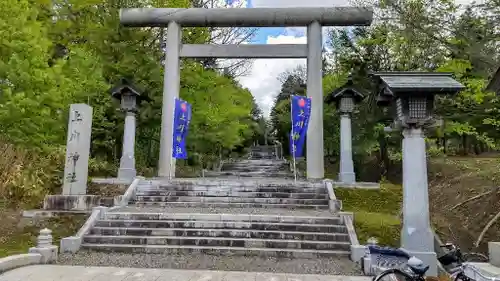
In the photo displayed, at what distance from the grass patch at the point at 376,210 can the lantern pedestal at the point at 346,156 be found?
1195 millimetres

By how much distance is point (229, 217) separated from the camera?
938 centimetres

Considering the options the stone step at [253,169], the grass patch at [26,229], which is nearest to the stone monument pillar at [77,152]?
the grass patch at [26,229]

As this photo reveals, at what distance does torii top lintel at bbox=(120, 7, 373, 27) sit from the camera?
1509 cm

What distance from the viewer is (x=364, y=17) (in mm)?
14648

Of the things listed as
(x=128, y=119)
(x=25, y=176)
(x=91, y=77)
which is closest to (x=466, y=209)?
(x=128, y=119)

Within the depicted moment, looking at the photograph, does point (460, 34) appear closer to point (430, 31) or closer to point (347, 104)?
point (430, 31)

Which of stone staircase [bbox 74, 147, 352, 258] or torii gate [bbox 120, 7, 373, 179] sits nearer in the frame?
stone staircase [bbox 74, 147, 352, 258]

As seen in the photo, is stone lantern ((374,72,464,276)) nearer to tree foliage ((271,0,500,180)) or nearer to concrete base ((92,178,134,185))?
tree foliage ((271,0,500,180))

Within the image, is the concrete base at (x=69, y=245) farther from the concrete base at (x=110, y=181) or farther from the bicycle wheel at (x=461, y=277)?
the bicycle wheel at (x=461, y=277)

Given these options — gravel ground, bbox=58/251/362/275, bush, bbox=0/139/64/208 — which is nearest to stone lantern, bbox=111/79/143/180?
bush, bbox=0/139/64/208

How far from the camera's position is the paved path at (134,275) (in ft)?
21.0

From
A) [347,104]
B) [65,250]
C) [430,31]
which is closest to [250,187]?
[347,104]

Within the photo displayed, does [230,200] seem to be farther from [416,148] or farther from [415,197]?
[416,148]

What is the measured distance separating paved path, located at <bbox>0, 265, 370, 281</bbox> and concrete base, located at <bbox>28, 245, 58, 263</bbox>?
0.38 meters
